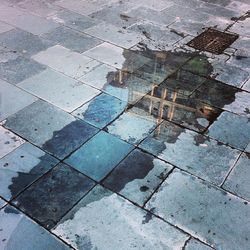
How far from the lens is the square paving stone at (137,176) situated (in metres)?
4.25

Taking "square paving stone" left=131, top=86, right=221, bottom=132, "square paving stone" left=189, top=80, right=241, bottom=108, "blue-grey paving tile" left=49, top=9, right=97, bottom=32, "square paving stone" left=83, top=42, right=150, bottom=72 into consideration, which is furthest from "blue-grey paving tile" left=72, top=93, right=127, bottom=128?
"blue-grey paving tile" left=49, top=9, right=97, bottom=32

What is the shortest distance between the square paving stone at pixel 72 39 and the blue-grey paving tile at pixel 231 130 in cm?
330

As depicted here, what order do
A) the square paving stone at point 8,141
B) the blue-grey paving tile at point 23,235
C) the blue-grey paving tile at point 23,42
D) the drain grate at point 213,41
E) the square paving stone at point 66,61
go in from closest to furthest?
1. the blue-grey paving tile at point 23,235
2. the square paving stone at point 8,141
3. the square paving stone at point 66,61
4. the blue-grey paving tile at point 23,42
5. the drain grate at point 213,41

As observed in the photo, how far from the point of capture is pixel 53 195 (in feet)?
13.7

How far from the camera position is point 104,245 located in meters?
3.69

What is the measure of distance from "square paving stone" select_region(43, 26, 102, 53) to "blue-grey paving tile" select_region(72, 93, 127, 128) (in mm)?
1821

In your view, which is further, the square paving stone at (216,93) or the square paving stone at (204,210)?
the square paving stone at (216,93)

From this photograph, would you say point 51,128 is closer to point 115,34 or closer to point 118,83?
point 118,83

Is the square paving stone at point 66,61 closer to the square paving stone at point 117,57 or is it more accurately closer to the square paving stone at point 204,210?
the square paving stone at point 117,57

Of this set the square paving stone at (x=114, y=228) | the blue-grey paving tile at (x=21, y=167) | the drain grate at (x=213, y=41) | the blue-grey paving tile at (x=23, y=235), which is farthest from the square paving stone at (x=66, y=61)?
the blue-grey paving tile at (x=23, y=235)

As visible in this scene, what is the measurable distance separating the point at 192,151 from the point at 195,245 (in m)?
1.51

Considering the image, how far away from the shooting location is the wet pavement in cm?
389

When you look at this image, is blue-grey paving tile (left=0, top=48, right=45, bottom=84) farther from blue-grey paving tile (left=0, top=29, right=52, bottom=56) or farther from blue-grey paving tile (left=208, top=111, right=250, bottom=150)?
blue-grey paving tile (left=208, top=111, right=250, bottom=150)

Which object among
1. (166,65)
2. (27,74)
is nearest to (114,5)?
(166,65)
